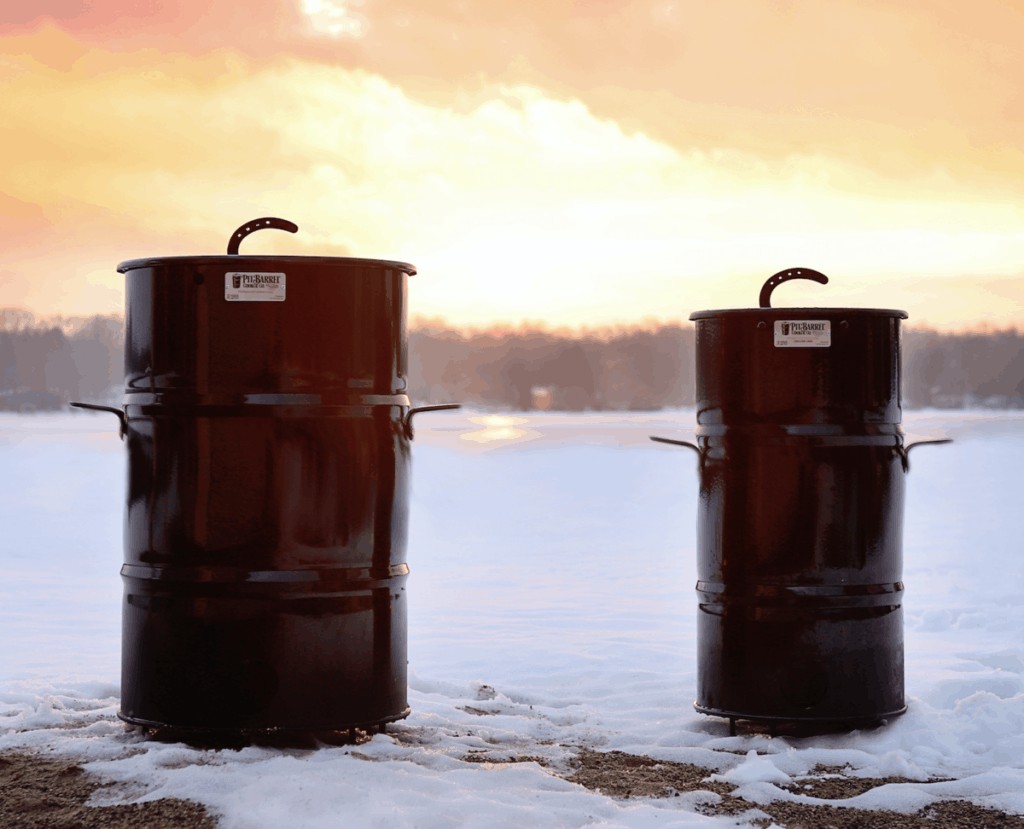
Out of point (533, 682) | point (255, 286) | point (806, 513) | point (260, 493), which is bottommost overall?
point (533, 682)

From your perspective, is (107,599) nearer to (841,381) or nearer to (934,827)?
(841,381)

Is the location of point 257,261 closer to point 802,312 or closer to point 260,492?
point 260,492

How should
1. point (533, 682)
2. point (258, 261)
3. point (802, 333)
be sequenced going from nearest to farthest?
point (258, 261) < point (802, 333) < point (533, 682)

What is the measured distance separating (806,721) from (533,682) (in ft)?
6.93

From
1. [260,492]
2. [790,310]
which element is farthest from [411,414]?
[790,310]

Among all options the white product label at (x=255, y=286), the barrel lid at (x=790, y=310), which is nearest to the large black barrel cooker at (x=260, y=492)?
the white product label at (x=255, y=286)

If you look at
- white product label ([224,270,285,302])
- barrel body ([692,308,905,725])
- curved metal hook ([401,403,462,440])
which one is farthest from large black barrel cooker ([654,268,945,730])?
white product label ([224,270,285,302])

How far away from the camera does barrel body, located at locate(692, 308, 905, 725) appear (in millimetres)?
6508

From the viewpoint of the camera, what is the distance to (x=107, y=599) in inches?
519

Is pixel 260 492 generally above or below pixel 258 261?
below

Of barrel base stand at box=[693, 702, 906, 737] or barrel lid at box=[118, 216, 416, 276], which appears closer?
barrel lid at box=[118, 216, 416, 276]

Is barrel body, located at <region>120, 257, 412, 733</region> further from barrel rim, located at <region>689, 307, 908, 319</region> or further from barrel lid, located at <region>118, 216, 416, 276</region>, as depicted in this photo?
barrel rim, located at <region>689, 307, 908, 319</region>

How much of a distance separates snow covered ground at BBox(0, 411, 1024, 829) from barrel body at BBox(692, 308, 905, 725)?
27cm

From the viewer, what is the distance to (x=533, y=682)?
27.1ft
